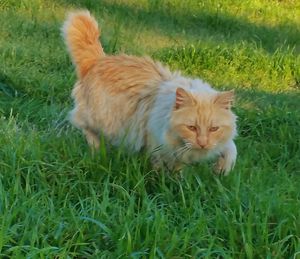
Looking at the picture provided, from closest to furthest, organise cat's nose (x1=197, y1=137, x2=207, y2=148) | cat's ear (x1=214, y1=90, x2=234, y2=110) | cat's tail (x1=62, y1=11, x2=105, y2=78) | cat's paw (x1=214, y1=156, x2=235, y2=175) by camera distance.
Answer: cat's nose (x1=197, y1=137, x2=207, y2=148)
cat's ear (x1=214, y1=90, x2=234, y2=110)
cat's paw (x1=214, y1=156, x2=235, y2=175)
cat's tail (x1=62, y1=11, x2=105, y2=78)

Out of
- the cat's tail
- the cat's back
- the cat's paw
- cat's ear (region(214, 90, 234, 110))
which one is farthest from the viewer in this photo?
the cat's tail

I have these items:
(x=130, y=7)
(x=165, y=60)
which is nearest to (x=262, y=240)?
(x=165, y=60)

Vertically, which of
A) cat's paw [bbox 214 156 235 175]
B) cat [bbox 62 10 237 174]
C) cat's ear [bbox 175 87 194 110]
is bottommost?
cat's paw [bbox 214 156 235 175]

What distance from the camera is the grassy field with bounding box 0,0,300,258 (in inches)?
132

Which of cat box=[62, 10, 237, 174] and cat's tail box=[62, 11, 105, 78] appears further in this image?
cat's tail box=[62, 11, 105, 78]

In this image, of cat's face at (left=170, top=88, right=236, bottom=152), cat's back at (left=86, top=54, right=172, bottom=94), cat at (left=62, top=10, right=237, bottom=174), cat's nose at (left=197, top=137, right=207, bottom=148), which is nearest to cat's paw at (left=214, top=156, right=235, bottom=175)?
cat at (left=62, top=10, right=237, bottom=174)

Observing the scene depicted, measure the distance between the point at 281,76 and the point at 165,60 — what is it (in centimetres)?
146

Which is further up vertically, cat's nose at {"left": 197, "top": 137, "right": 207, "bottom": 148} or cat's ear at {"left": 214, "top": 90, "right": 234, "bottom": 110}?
cat's ear at {"left": 214, "top": 90, "right": 234, "bottom": 110}

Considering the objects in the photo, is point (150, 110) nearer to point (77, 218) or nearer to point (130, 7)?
point (77, 218)

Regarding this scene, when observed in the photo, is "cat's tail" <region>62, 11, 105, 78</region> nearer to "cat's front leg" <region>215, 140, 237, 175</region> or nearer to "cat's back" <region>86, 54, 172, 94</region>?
"cat's back" <region>86, 54, 172, 94</region>

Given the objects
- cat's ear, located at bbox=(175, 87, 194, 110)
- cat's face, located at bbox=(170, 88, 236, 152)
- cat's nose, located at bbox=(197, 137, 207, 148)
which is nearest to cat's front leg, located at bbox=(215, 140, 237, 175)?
cat's face, located at bbox=(170, 88, 236, 152)

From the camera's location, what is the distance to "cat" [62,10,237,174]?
4258 mm

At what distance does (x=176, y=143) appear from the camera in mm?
4340

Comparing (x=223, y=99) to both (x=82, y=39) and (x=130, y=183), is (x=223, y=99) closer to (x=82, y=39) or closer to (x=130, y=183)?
(x=130, y=183)
